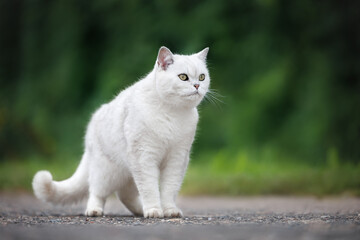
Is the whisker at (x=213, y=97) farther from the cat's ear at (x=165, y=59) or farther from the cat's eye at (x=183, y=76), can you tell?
the cat's ear at (x=165, y=59)

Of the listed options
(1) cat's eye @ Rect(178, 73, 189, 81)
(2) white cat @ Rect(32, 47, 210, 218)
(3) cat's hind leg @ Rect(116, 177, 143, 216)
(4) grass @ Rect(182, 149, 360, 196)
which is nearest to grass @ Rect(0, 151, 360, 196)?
(4) grass @ Rect(182, 149, 360, 196)

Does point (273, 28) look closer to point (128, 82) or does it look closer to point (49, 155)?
point (128, 82)

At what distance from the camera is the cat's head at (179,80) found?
411 centimetres

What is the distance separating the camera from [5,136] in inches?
369

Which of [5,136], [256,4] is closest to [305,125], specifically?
[256,4]

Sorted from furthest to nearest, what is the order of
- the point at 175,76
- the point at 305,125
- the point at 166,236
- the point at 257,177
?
the point at 305,125 → the point at 257,177 → the point at 175,76 → the point at 166,236

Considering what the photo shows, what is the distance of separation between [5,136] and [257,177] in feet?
15.8

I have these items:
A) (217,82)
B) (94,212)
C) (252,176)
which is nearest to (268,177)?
(252,176)

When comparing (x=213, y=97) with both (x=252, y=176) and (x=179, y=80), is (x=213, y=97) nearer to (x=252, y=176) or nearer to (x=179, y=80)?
(x=179, y=80)

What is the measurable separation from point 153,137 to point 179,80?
51cm

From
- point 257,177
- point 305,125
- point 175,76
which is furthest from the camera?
point 305,125

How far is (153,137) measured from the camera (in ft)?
13.5

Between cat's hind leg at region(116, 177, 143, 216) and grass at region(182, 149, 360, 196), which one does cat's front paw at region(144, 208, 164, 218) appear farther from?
grass at region(182, 149, 360, 196)

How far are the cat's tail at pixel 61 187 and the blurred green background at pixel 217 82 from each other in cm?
298
